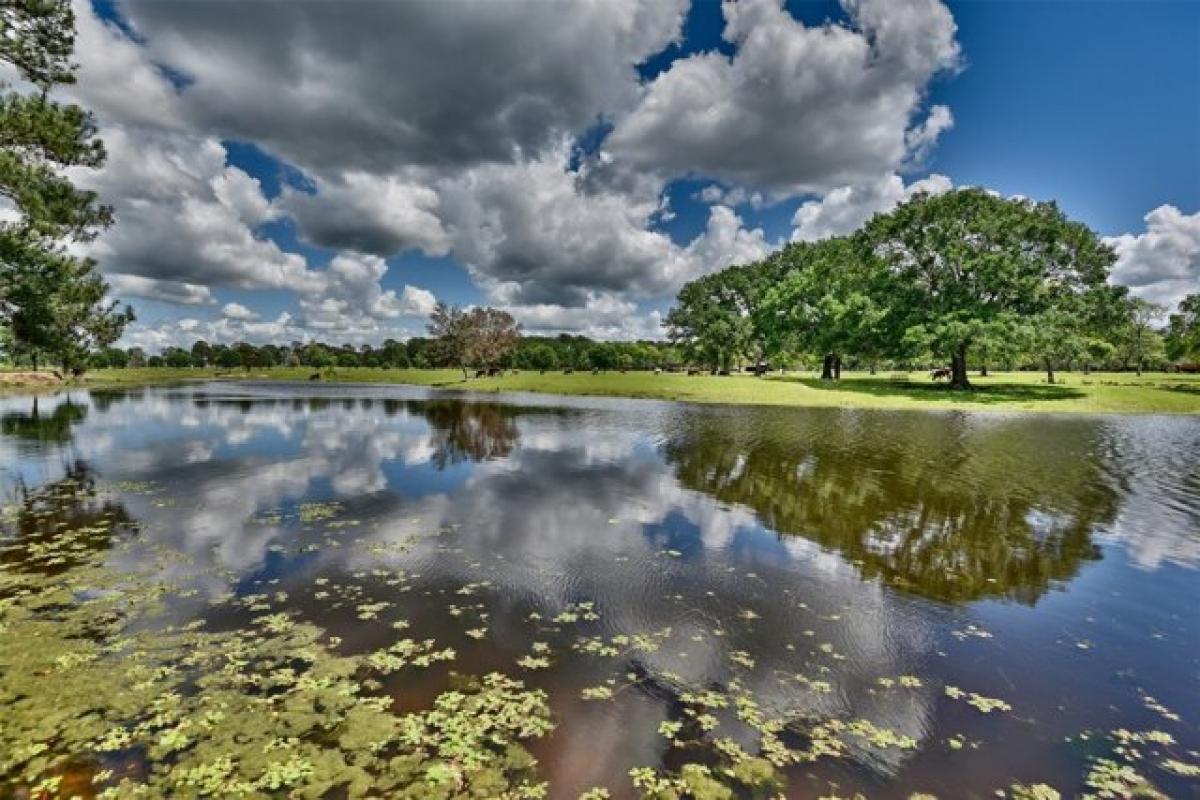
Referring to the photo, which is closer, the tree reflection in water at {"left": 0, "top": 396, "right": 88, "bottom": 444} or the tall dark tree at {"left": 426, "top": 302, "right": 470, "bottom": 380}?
the tree reflection in water at {"left": 0, "top": 396, "right": 88, "bottom": 444}

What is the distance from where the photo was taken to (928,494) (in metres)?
18.4

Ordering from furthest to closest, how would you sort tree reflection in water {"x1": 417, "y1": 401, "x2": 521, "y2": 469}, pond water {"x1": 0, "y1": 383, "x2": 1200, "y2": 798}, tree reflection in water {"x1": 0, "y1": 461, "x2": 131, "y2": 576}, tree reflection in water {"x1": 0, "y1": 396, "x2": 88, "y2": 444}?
1. tree reflection in water {"x1": 0, "y1": 396, "x2": 88, "y2": 444}
2. tree reflection in water {"x1": 417, "y1": 401, "x2": 521, "y2": 469}
3. tree reflection in water {"x1": 0, "y1": 461, "x2": 131, "y2": 576}
4. pond water {"x1": 0, "y1": 383, "x2": 1200, "y2": 798}

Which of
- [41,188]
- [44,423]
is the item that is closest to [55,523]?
[41,188]

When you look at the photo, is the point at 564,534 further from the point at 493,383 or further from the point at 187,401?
the point at 493,383

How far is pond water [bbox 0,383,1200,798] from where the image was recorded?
5.86 meters

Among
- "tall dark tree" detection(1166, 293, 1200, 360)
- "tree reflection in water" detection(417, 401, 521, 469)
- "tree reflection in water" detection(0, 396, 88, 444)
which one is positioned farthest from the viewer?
"tall dark tree" detection(1166, 293, 1200, 360)

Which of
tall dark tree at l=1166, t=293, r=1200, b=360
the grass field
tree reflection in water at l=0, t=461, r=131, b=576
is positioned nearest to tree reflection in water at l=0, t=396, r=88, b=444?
tree reflection in water at l=0, t=461, r=131, b=576

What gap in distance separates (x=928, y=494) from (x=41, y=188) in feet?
98.0

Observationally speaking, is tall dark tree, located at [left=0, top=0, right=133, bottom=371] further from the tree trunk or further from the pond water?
the tree trunk

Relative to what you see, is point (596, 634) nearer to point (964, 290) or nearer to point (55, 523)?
point (55, 523)

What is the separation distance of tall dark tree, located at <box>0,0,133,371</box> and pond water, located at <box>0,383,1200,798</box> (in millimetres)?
7188

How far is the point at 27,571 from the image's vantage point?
1098 cm

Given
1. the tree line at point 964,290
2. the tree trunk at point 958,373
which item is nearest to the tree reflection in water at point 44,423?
the tree line at point 964,290

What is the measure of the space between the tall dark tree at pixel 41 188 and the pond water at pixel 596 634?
7188 mm
